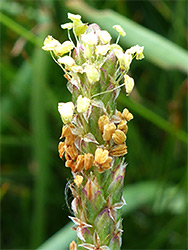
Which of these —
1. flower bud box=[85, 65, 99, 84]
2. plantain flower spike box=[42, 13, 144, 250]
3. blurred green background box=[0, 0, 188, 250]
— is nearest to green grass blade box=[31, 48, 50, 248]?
→ blurred green background box=[0, 0, 188, 250]

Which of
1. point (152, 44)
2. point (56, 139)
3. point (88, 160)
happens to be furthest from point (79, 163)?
point (56, 139)

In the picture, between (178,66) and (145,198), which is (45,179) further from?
(178,66)

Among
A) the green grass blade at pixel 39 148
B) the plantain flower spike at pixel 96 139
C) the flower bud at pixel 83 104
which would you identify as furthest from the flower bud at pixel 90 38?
the green grass blade at pixel 39 148

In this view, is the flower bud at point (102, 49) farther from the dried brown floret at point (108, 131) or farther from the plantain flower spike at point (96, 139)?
the dried brown floret at point (108, 131)

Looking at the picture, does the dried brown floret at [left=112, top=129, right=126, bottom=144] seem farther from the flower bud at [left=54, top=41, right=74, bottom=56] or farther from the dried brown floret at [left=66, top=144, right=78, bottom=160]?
the flower bud at [left=54, top=41, right=74, bottom=56]

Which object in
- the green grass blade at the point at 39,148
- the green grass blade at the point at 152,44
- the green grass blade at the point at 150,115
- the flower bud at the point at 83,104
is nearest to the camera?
the flower bud at the point at 83,104

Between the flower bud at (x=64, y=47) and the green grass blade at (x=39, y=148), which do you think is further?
the green grass blade at (x=39, y=148)

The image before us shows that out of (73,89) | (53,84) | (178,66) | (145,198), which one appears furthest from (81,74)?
(53,84)

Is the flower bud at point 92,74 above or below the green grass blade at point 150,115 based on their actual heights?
above
